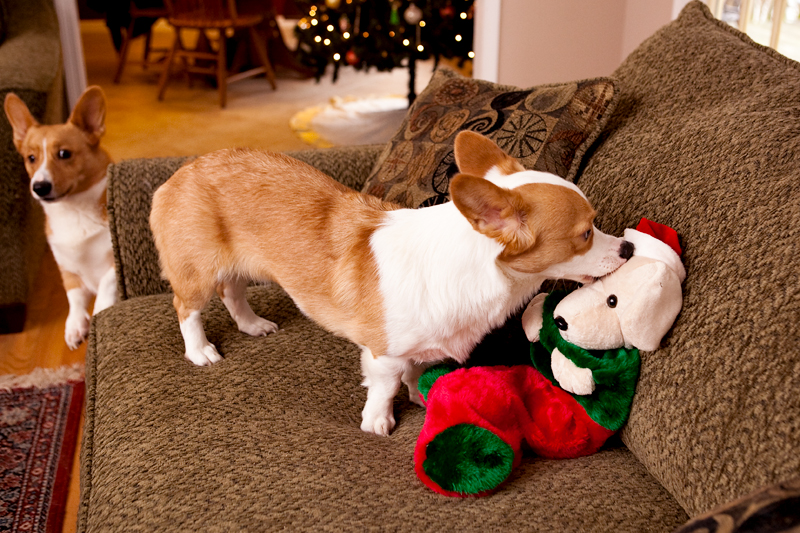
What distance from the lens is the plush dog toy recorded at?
3.35 feet

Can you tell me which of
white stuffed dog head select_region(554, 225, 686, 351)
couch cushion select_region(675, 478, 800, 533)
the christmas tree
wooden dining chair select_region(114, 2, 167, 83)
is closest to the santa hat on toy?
white stuffed dog head select_region(554, 225, 686, 351)

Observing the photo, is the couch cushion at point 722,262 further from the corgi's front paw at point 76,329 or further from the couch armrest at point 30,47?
the couch armrest at point 30,47

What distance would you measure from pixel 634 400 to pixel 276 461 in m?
0.61

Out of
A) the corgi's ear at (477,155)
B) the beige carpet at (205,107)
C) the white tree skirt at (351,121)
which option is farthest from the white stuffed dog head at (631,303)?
the beige carpet at (205,107)

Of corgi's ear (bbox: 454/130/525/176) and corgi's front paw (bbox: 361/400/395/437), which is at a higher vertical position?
corgi's ear (bbox: 454/130/525/176)

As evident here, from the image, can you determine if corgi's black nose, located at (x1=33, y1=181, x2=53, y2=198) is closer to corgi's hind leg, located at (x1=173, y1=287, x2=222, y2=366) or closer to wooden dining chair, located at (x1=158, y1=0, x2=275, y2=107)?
corgi's hind leg, located at (x1=173, y1=287, x2=222, y2=366)

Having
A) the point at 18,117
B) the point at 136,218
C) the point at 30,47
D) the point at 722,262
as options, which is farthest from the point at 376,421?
the point at 30,47

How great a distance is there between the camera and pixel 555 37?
3039mm

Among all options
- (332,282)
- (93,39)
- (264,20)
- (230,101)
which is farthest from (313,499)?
(93,39)

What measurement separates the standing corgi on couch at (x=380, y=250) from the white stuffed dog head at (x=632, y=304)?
36 mm

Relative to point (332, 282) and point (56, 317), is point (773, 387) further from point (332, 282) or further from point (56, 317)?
point (56, 317)

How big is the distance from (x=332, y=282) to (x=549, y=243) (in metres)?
0.44

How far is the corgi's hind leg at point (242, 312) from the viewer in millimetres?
1563

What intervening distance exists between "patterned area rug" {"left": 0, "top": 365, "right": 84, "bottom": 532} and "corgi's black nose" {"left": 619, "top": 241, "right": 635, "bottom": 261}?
1425 mm
